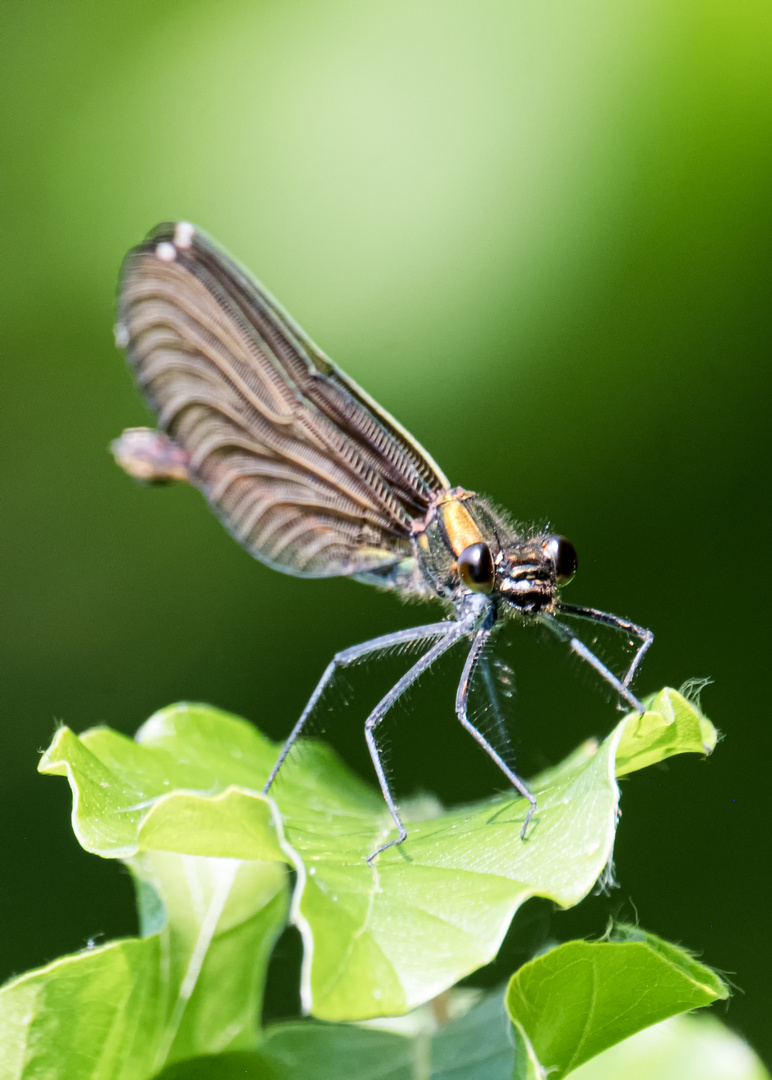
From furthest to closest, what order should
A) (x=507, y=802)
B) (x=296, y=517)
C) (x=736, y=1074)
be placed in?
1. (x=296, y=517)
2. (x=507, y=802)
3. (x=736, y=1074)

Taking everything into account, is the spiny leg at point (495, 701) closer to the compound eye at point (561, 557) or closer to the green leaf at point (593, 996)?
the compound eye at point (561, 557)

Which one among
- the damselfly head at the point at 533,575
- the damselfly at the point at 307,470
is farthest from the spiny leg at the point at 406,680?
the damselfly head at the point at 533,575

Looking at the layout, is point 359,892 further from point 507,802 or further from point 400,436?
point 400,436

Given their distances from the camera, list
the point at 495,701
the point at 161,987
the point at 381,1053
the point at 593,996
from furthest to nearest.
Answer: the point at 495,701 → the point at 381,1053 → the point at 161,987 → the point at 593,996

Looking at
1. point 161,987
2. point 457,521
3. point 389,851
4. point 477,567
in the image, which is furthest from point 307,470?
point 161,987

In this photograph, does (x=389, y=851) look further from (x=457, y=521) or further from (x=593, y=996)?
(x=457, y=521)

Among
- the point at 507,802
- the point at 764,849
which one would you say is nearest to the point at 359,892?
the point at 507,802

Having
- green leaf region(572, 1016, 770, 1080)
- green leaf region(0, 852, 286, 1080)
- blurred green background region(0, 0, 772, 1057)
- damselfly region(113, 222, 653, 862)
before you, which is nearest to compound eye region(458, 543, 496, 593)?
damselfly region(113, 222, 653, 862)
